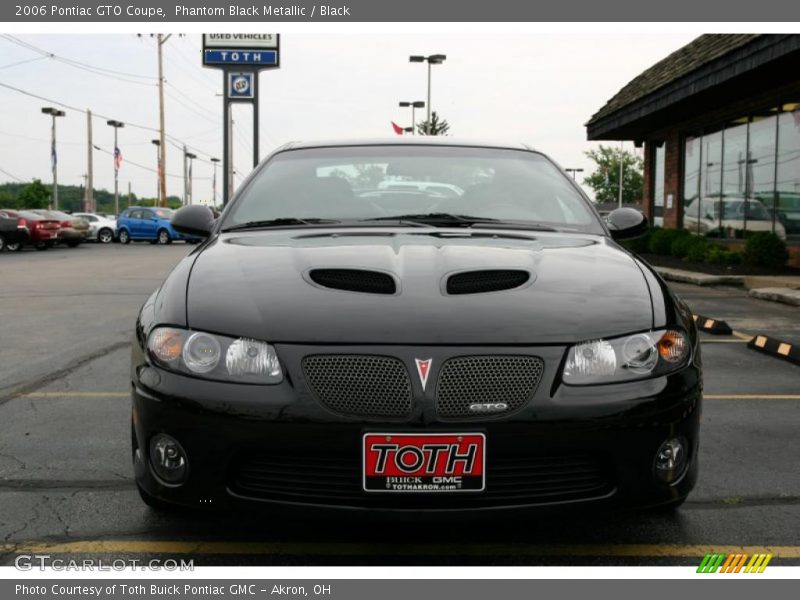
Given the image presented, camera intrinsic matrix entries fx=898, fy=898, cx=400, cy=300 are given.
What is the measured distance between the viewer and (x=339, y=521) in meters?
2.63

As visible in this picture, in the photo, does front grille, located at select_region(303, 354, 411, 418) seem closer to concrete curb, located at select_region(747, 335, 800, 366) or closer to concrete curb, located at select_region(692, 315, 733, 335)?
concrete curb, located at select_region(747, 335, 800, 366)

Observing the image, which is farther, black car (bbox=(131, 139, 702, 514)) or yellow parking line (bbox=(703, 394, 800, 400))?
yellow parking line (bbox=(703, 394, 800, 400))

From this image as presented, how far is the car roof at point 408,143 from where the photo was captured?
4484 millimetres

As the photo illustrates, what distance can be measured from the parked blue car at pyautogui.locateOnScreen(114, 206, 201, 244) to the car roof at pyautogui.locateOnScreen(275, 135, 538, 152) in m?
33.9

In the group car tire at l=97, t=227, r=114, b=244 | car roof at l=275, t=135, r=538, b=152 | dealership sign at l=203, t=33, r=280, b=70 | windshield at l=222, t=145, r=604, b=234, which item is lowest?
car tire at l=97, t=227, r=114, b=244

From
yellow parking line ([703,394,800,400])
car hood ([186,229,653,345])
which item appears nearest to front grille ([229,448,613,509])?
car hood ([186,229,653,345])

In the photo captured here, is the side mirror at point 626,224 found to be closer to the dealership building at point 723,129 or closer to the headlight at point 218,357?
the headlight at point 218,357

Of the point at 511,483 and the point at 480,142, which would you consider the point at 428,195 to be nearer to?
the point at 480,142

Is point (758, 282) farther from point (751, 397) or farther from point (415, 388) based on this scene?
point (415, 388)

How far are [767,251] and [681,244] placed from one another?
3.39 m

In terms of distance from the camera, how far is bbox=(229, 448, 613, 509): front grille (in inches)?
103

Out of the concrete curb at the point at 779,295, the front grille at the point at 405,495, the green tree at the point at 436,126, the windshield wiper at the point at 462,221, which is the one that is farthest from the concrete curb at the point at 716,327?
the green tree at the point at 436,126

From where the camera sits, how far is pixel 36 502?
3.47 meters
